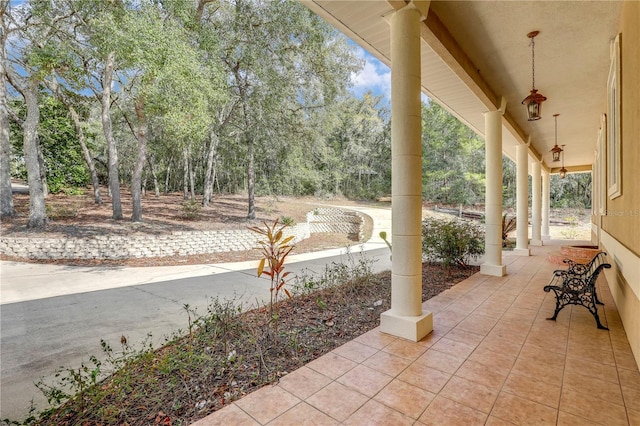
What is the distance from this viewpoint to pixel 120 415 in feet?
6.18

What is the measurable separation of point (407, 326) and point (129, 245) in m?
7.53

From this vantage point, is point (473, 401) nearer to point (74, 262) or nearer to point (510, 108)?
point (510, 108)

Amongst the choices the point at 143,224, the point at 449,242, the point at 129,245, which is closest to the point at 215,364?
the point at 449,242

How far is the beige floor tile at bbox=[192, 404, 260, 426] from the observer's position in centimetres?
175

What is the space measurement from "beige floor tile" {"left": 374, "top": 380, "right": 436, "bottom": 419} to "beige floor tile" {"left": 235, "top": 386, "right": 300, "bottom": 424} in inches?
24.0

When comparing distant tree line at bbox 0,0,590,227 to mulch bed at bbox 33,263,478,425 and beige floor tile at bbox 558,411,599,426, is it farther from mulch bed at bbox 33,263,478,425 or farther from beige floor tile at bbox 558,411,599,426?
beige floor tile at bbox 558,411,599,426

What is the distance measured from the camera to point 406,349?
267cm

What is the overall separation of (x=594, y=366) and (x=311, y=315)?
2.64m

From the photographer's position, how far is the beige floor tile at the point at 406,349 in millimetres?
2559

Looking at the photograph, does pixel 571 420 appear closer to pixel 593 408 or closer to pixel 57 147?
pixel 593 408

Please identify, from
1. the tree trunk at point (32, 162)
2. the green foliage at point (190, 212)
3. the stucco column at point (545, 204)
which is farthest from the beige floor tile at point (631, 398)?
the stucco column at point (545, 204)

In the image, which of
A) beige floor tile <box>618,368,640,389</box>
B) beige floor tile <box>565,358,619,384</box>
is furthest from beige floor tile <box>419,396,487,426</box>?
beige floor tile <box>618,368,640,389</box>

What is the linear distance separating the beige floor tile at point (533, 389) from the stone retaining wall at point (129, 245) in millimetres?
8078

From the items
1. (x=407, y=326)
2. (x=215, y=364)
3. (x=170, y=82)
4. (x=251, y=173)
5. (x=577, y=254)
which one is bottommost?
(x=215, y=364)
